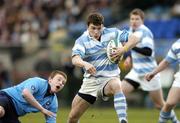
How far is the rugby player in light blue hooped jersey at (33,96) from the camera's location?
12.1 m

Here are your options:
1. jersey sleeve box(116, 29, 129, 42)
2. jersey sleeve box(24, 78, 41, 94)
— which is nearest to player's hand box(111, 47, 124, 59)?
jersey sleeve box(116, 29, 129, 42)

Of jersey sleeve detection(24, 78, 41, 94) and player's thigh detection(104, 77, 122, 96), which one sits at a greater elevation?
jersey sleeve detection(24, 78, 41, 94)

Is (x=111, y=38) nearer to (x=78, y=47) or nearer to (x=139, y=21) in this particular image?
(x=78, y=47)

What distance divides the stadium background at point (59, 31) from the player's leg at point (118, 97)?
9288 mm

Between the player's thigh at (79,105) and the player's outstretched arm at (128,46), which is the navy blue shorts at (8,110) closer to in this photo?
the player's thigh at (79,105)

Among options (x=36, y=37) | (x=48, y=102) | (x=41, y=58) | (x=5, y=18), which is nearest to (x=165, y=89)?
(x=41, y=58)

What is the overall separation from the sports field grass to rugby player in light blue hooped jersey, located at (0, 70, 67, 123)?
488cm

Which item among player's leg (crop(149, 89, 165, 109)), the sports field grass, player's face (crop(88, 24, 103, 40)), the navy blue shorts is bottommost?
the sports field grass

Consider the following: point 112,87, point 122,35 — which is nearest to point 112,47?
point 122,35

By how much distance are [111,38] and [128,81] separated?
2936mm

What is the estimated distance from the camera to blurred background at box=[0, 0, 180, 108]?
23781mm

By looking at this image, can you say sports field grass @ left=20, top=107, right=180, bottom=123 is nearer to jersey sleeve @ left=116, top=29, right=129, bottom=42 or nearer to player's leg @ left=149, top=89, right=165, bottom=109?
player's leg @ left=149, top=89, right=165, bottom=109

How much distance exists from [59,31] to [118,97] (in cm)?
1406

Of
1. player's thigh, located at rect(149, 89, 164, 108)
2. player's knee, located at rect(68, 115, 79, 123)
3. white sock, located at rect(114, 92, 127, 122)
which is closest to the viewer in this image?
white sock, located at rect(114, 92, 127, 122)
